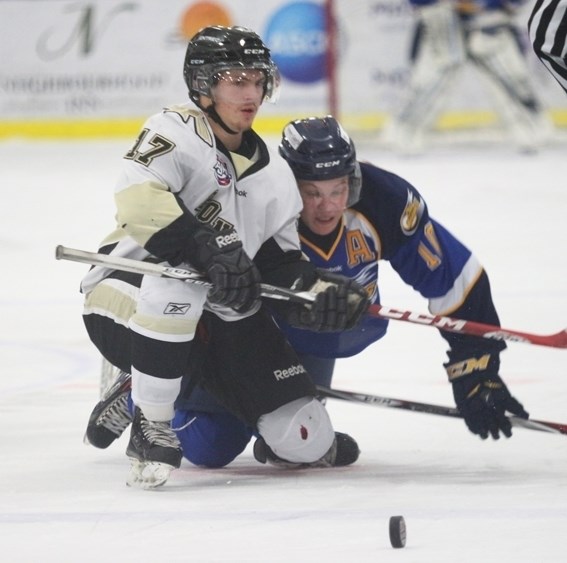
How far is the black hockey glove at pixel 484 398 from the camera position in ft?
10.4

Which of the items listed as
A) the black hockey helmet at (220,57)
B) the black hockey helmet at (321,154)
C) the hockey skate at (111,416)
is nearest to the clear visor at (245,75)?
the black hockey helmet at (220,57)

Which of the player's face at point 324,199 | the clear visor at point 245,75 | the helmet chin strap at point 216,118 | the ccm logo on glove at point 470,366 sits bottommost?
the ccm logo on glove at point 470,366

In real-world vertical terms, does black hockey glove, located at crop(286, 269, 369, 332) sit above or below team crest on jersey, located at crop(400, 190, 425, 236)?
below

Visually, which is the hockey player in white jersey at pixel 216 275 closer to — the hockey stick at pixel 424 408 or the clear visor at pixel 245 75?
the clear visor at pixel 245 75

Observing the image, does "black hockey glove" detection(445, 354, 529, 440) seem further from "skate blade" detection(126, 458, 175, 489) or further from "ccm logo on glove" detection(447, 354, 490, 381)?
"skate blade" detection(126, 458, 175, 489)

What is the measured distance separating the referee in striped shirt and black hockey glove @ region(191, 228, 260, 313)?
0.69m

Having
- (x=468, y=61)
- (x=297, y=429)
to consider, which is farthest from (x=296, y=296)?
(x=468, y=61)

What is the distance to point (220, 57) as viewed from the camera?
9.87ft

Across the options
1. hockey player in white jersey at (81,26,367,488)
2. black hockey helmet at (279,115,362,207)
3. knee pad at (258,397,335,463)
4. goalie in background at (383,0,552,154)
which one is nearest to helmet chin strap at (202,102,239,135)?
hockey player in white jersey at (81,26,367,488)

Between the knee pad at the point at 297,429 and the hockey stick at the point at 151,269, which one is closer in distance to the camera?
the hockey stick at the point at 151,269

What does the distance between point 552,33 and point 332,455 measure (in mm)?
1078

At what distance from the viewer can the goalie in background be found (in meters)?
9.51

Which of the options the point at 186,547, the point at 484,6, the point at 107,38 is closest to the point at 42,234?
the point at 107,38

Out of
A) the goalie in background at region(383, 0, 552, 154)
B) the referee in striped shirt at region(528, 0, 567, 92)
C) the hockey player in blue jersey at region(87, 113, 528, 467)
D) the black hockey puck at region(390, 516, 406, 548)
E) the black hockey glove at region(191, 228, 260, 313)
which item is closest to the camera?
the black hockey puck at region(390, 516, 406, 548)
